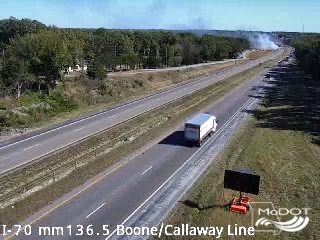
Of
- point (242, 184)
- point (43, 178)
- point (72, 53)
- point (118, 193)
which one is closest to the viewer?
point (242, 184)

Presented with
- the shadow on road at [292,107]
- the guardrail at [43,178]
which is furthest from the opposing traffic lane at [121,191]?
the shadow on road at [292,107]

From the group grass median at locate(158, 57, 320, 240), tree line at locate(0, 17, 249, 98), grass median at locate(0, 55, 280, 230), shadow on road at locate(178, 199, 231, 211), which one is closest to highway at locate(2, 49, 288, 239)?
grass median at locate(0, 55, 280, 230)

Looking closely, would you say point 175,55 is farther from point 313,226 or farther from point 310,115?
point 313,226

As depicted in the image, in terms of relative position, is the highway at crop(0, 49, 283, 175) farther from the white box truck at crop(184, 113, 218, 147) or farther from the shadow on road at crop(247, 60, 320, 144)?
the shadow on road at crop(247, 60, 320, 144)

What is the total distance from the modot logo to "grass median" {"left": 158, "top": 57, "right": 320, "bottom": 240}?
36 centimetres

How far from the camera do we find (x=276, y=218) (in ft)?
88.8

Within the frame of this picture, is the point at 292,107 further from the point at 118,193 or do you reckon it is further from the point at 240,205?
the point at 118,193

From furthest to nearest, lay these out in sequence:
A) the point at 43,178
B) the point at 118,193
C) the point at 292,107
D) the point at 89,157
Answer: the point at 292,107
the point at 89,157
the point at 43,178
the point at 118,193

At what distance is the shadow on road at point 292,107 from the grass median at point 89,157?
1174 cm

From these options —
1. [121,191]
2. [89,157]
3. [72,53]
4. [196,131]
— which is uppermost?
[72,53]

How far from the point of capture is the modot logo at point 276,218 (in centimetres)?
2572

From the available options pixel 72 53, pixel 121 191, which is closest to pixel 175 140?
pixel 121 191

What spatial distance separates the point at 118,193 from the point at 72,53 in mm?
59657

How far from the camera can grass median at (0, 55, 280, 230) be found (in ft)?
91.6
